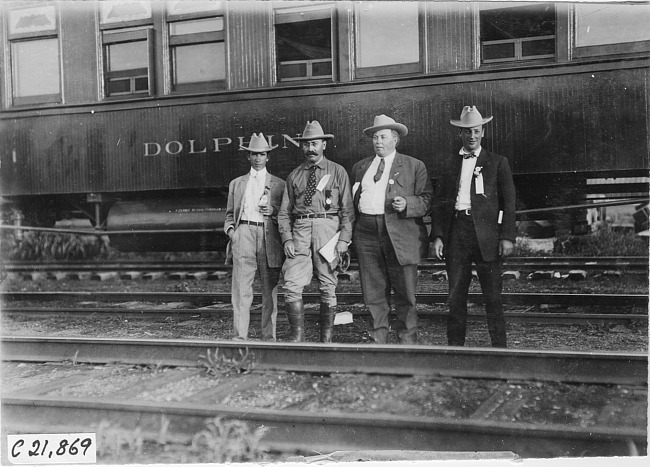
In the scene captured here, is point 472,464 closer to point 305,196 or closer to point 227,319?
point 305,196

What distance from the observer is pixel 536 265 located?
21.3 feet

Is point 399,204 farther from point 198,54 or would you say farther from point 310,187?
point 198,54

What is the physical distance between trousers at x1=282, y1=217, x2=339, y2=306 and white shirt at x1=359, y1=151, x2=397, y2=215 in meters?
0.23

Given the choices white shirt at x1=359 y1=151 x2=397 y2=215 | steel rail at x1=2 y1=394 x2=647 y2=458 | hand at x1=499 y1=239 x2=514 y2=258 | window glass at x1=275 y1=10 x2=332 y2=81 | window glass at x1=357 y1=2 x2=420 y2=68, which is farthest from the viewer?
window glass at x1=275 y1=10 x2=332 y2=81

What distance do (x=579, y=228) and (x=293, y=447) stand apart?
14.2 feet

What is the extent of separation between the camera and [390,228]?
158 inches

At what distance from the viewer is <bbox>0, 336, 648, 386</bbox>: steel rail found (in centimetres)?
318

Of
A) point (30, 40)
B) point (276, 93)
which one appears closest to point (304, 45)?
point (276, 93)

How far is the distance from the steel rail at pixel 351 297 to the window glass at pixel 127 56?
2295 millimetres

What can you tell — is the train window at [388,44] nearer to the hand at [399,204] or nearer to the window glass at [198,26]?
the window glass at [198,26]

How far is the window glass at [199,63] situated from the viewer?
608 centimetres

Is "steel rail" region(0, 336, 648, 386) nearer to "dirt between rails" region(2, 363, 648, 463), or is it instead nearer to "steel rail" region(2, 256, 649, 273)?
"dirt between rails" region(2, 363, 648, 463)

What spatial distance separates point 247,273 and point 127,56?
320 cm

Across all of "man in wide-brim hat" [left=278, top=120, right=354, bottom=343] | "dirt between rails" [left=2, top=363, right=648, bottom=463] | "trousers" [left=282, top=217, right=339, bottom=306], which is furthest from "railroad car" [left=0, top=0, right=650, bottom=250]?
"dirt between rails" [left=2, top=363, right=648, bottom=463]
